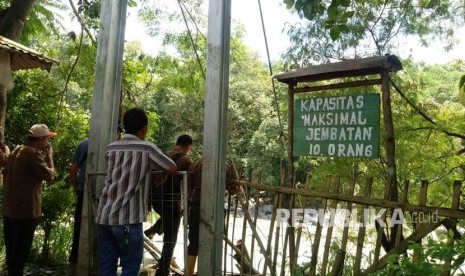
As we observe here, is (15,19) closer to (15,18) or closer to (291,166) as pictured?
(15,18)

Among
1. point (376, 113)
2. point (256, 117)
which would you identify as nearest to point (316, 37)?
point (376, 113)

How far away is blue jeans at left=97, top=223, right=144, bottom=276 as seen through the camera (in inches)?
121

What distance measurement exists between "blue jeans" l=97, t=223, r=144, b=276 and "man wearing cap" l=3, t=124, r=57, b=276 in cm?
119

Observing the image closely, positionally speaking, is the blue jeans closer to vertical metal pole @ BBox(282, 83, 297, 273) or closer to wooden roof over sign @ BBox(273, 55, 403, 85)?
vertical metal pole @ BBox(282, 83, 297, 273)

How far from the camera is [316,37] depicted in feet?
20.4

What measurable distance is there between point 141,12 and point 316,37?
616 cm

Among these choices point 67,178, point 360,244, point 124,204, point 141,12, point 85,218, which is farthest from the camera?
point 141,12

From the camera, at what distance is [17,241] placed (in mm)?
4027

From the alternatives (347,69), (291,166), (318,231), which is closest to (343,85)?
(347,69)

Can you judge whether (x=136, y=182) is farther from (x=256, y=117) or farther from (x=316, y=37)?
(x=256, y=117)

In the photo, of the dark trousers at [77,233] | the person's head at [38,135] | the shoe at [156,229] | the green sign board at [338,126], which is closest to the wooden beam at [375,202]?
the green sign board at [338,126]

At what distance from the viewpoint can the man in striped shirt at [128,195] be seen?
3.06 m

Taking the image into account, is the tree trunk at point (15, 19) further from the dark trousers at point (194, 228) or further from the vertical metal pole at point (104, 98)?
the dark trousers at point (194, 228)

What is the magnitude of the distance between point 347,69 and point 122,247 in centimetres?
244
